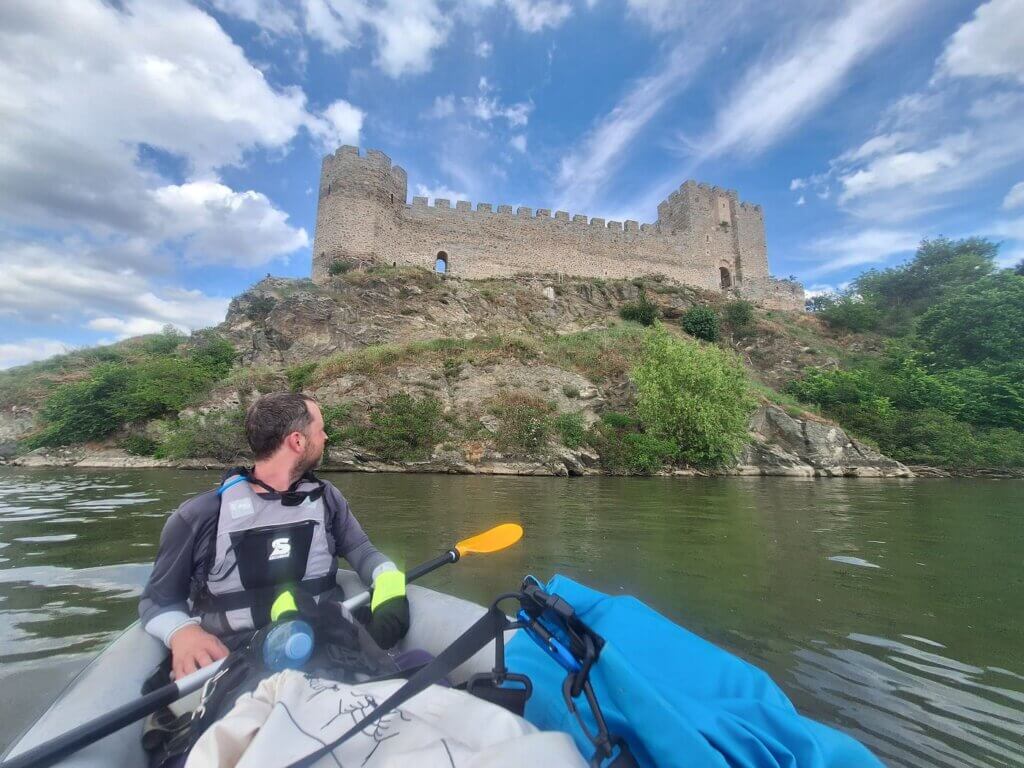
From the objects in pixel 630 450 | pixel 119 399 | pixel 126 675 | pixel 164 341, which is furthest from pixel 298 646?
pixel 164 341

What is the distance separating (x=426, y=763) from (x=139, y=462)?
2174cm

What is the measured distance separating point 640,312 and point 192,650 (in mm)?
29676

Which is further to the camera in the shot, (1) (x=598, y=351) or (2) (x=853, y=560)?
(1) (x=598, y=351)

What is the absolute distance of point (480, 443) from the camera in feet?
54.4

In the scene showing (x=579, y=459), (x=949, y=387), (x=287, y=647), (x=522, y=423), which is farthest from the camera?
(x=949, y=387)

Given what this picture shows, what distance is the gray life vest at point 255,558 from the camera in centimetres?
194

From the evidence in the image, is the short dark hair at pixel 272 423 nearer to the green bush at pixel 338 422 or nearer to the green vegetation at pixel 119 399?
the green bush at pixel 338 422

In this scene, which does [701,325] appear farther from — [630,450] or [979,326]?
[630,450]

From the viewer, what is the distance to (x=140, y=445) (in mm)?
18734

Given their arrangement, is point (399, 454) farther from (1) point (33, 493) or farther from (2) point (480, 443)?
(1) point (33, 493)

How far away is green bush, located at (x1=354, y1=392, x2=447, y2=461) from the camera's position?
1628cm

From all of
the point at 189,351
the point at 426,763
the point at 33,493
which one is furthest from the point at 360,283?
the point at 426,763

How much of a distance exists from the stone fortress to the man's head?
25.6m

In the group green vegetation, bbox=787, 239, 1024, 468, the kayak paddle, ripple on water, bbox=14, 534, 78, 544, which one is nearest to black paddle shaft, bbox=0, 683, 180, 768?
the kayak paddle
